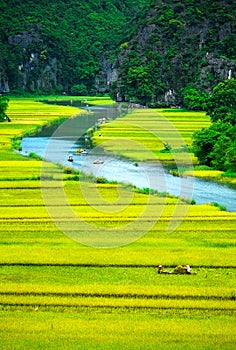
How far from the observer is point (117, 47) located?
525ft

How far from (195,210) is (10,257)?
9.62 m

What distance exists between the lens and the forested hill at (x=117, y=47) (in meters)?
111

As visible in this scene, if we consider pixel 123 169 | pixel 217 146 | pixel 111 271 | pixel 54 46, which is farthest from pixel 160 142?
pixel 54 46

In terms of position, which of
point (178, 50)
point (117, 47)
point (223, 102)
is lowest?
point (223, 102)

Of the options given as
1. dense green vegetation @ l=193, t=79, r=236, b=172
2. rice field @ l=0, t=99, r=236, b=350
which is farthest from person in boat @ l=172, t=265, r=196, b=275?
dense green vegetation @ l=193, t=79, r=236, b=172

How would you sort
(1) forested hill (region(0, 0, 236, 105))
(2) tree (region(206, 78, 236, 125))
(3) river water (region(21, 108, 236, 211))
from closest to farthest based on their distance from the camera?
(3) river water (region(21, 108, 236, 211)), (2) tree (region(206, 78, 236, 125)), (1) forested hill (region(0, 0, 236, 105))

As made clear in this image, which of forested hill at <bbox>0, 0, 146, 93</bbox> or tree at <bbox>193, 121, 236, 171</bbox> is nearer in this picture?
tree at <bbox>193, 121, 236, 171</bbox>

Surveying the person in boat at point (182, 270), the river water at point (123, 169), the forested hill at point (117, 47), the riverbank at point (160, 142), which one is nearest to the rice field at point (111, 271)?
the person in boat at point (182, 270)

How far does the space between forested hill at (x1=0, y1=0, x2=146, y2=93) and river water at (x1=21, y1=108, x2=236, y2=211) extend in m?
92.4

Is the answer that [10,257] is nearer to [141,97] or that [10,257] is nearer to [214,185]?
[214,185]

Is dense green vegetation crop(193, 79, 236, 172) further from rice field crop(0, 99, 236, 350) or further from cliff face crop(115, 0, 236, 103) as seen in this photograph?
cliff face crop(115, 0, 236, 103)

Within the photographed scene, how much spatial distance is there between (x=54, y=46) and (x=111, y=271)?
5810 inches

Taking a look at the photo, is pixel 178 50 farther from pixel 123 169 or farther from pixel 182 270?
pixel 182 270

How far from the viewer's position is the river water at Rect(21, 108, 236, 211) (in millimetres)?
34094
